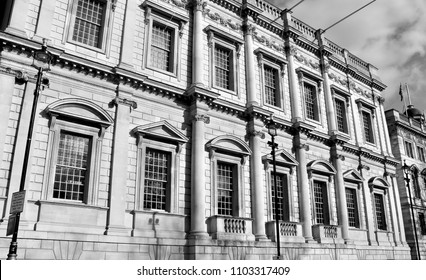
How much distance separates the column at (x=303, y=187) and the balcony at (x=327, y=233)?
1.65 ft

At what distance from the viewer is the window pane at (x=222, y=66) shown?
73.4 ft

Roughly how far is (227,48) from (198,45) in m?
2.79

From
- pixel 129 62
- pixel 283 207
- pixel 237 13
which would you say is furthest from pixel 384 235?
pixel 129 62

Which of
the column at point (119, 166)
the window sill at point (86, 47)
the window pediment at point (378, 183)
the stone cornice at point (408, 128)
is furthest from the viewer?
the stone cornice at point (408, 128)

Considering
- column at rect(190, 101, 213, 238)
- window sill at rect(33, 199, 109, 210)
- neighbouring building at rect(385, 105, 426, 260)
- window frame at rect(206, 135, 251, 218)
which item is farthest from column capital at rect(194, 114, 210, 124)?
neighbouring building at rect(385, 105, 426, 260)

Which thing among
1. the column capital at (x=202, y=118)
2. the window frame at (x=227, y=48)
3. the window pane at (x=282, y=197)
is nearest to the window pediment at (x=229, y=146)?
the column capital at (x=202, y=118)

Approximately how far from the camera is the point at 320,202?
25.2 m

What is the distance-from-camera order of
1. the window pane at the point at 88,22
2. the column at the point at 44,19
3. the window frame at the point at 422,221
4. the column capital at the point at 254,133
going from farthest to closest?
the window frame at the point at 422,221 → the column capital at the point at 254,133 → the window pane at the point at 88,22 → the column at the point at 44,19

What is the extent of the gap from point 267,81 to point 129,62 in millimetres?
10300

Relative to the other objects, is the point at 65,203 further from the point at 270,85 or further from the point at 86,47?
the point at 270,85

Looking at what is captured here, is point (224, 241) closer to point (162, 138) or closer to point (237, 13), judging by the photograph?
point (162, 138)

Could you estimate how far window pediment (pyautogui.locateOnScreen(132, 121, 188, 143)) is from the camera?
57.1ft

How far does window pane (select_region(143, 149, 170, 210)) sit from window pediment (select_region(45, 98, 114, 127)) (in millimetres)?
2643

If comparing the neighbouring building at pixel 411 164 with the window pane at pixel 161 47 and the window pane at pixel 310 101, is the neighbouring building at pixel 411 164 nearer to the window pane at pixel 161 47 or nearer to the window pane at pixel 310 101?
the window pane at pixel 310 101
